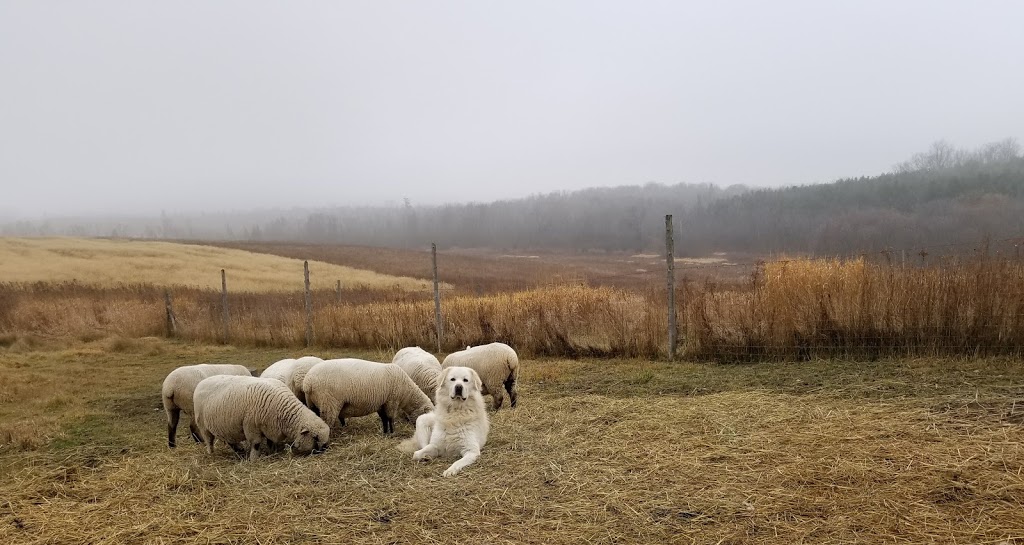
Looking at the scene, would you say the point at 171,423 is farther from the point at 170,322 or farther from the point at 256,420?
the point at 170,322

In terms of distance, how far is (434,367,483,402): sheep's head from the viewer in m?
6.07

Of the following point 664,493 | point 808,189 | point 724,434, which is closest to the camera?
point 664,493

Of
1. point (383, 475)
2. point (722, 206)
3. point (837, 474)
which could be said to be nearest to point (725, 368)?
point (837, 474)

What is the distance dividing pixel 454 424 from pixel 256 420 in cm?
219

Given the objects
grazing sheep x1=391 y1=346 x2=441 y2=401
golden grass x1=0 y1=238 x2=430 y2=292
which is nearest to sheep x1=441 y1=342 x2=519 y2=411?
grazing sheep x1=391 y1=346 x2=441 y2=401

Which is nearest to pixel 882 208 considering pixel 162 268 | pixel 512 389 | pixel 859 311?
pixel 859 311

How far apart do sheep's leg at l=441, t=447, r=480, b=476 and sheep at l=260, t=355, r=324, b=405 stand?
294cm

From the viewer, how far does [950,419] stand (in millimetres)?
5695

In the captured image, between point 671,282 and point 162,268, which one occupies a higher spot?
point 671,282

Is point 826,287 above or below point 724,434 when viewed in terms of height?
above

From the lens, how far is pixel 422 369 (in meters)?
8.49

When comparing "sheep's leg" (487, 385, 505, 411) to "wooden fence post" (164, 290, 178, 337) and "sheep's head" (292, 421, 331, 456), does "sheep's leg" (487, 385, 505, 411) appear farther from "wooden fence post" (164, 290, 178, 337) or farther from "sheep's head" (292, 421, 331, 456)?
"wooden fence post" (164, 290, 178, 337)

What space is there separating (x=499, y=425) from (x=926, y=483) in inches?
166

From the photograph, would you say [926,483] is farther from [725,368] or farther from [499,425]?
[725,368]
